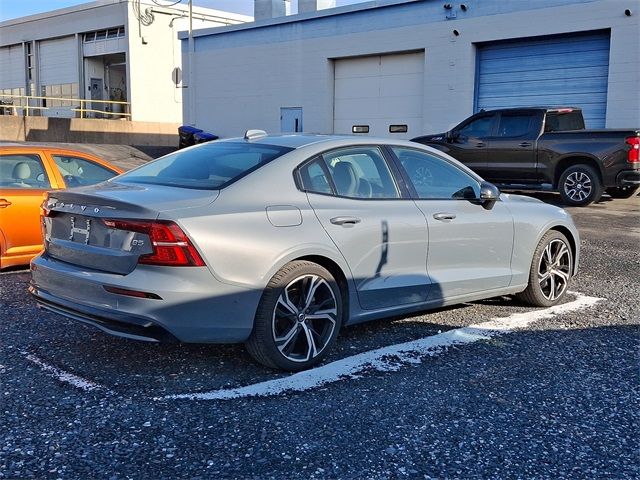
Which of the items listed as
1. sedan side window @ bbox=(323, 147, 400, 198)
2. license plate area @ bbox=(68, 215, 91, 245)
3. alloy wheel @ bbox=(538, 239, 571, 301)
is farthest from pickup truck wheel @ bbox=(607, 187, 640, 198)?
license plate area @ bbox=(68, 215, 91, 245)

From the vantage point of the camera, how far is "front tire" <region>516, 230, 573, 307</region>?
20.2 ft

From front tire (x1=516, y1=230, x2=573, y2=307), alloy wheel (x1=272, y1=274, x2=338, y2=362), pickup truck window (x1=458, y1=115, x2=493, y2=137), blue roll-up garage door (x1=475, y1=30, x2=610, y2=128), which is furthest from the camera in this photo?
blue roll-up garage door (x1=475, y1=30, x2=610, y2=128)

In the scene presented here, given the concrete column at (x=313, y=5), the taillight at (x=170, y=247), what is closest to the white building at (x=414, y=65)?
the concrete column at (x=313, y=5)

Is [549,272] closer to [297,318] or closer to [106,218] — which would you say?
[297,318]

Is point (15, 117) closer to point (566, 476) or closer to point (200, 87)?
point (200, 87)

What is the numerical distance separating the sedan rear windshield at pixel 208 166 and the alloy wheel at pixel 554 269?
2826mm

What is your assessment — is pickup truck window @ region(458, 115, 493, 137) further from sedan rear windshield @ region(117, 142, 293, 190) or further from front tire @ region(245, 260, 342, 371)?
front tire @ region(245, 260, 342, 371)

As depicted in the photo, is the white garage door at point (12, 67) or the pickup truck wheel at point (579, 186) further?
the white garage door at point (12, 67)

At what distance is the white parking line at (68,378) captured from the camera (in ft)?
13.5

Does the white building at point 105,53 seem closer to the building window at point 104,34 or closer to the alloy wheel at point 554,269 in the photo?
the building window at point 104,34

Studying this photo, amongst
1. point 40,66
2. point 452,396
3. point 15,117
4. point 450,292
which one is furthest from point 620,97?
point 40,66

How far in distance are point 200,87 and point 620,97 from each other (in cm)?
1631

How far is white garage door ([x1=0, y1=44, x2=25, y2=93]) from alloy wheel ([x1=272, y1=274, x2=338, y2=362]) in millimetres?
45507

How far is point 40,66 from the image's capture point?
42.8 meters
